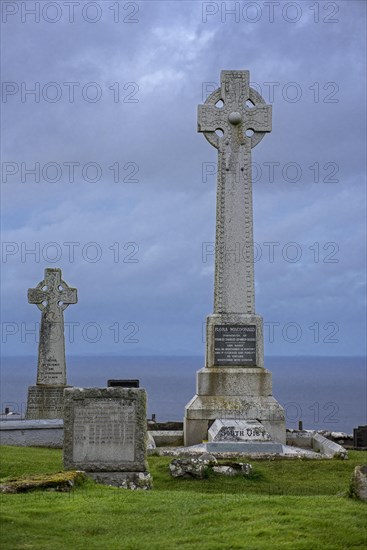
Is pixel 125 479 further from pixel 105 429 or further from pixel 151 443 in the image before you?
pixel 151 443

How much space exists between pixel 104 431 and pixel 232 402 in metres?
7.55

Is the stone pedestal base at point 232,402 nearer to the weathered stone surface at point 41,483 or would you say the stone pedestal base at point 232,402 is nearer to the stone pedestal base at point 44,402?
the stone pedestal base at point 44,402

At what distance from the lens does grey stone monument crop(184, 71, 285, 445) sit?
20.2 m

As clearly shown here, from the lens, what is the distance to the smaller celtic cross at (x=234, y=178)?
21.1 m

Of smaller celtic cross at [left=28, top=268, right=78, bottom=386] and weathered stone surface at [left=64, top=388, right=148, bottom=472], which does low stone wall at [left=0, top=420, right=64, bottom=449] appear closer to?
smaller celtic cross at [left=28, top=268, right=78, bottom=386]

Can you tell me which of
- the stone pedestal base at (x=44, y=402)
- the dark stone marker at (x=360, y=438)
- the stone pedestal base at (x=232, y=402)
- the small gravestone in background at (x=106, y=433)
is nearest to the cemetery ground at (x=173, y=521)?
the small gravestone in background at (x=106, y=433)

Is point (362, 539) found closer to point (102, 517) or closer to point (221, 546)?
point (221, 546)

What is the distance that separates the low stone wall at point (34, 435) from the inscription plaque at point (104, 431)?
8.33m

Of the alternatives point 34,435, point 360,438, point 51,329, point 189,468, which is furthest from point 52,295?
point 189,468

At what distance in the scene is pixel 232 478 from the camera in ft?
45.7

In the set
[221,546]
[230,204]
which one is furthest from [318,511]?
[230,204]

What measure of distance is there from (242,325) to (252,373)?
1.19 meters

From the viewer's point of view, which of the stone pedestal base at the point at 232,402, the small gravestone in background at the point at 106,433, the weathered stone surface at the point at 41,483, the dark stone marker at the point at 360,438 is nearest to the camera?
the weathered stone surface at the point at 41,483

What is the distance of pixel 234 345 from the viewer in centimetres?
2086
